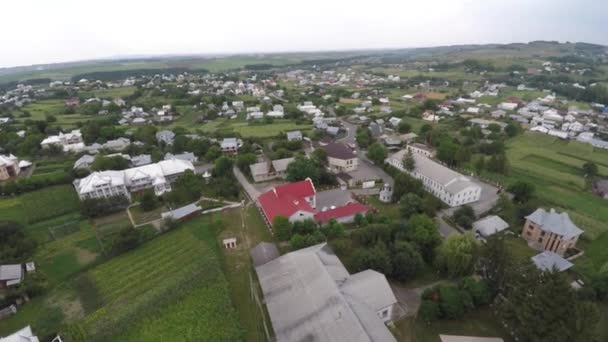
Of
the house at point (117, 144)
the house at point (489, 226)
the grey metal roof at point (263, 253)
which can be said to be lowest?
the house at point (489, 226)

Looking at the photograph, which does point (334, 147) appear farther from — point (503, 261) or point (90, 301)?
point (90, 301)

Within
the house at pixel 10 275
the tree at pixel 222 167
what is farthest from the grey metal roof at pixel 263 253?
the house at pixel 10 275

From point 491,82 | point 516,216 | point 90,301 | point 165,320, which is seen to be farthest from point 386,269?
point 491,82

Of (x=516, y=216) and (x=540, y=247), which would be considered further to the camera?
(x=516, y=216)

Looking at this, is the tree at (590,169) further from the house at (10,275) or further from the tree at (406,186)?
the house at (10,275)

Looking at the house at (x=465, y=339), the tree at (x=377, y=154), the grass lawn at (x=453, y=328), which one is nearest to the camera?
the house at (x=465, y=339)

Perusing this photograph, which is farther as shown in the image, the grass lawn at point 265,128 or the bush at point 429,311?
the grass lawn at point 265,128
